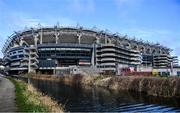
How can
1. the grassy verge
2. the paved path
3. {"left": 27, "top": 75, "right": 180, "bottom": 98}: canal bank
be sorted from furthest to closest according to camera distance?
{"left": 27, "top": 75, "right": 180, "bottom": 98}: canal bank < the paved path < the grassy verge

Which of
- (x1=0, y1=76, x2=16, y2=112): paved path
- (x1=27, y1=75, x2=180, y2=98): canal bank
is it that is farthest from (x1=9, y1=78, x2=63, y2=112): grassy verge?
(x1=27, y1=75, x2=180, y2=98): canal bank

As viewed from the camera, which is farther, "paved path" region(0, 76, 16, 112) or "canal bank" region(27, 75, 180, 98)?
"canal bank" region(27, 75, 180, 98)

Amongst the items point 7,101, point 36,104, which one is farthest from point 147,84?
point 36,104

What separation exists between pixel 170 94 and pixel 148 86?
31.3ft

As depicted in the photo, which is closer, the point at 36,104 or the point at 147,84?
the point at 36,104

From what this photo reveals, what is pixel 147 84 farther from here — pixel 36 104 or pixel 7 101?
pixel 36 104

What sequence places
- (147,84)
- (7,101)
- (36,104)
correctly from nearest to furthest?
(36,104), (7,101), (147,84)

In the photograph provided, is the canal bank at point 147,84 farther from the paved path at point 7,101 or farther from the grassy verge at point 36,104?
the paved path at point 7,101

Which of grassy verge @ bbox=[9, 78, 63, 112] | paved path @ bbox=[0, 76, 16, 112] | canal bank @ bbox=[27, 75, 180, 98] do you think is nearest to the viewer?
grassy verge @ bbox=[9, 78, 63, 112]

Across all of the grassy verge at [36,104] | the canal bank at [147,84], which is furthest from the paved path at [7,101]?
the canal bank at [147,84]

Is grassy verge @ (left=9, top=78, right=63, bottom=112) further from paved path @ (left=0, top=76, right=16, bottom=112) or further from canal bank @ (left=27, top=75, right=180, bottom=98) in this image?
canal bank @ (left=27, top=75, right=180, bottom=98)

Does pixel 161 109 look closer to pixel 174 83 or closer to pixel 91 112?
pixel 91 112

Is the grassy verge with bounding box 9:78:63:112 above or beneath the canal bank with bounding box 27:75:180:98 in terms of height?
beneath

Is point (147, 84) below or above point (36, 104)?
above
